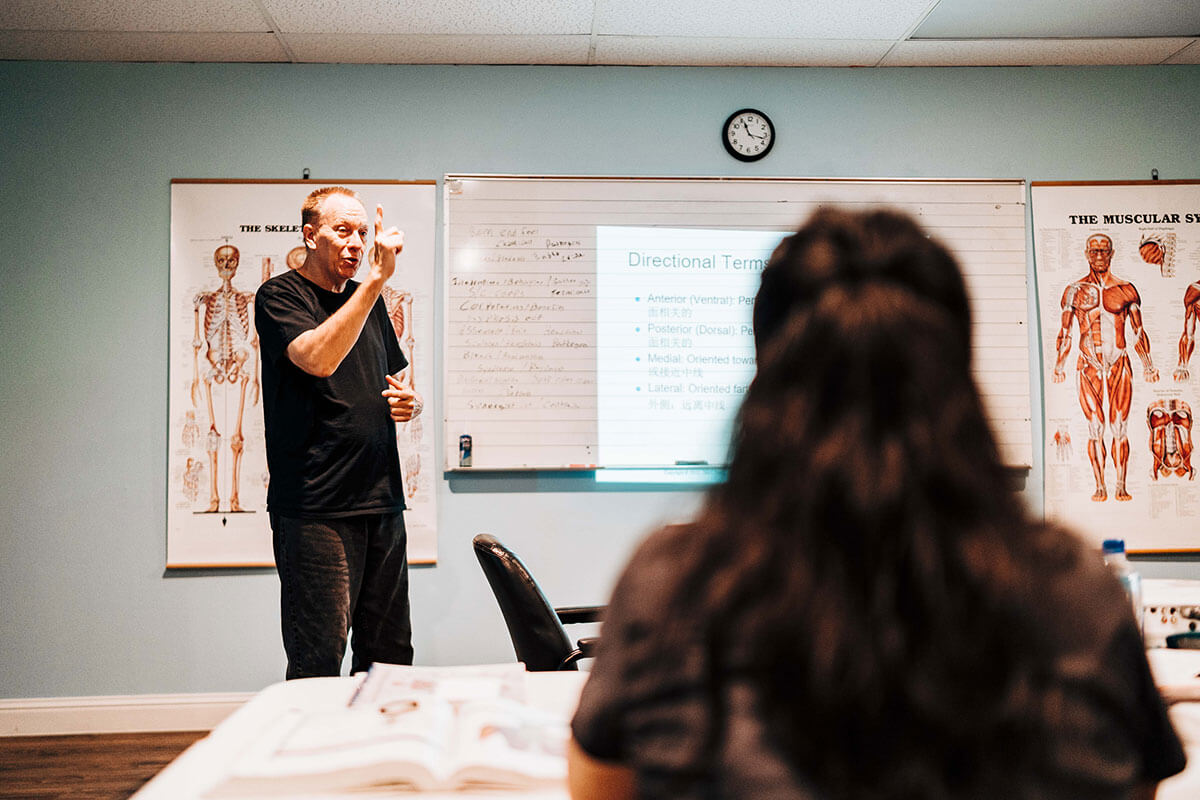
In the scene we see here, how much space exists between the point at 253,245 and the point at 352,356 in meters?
1.34

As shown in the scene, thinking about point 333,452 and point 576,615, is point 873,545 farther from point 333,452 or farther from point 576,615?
point 576,615

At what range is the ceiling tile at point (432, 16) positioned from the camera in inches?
114

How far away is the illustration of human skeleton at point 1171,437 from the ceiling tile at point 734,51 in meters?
1.81

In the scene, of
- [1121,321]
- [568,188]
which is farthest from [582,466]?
[1121,321]

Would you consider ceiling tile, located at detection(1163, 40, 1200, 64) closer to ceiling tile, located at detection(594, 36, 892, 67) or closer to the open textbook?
ceiling tile, located at detection(594, 36, 892, 67)

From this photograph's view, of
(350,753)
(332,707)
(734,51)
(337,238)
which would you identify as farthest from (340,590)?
(734,51)

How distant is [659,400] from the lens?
3.33 meters

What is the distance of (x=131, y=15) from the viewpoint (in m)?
2.96

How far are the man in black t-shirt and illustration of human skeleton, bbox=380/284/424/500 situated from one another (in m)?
0.95

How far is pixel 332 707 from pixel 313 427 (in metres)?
1.15

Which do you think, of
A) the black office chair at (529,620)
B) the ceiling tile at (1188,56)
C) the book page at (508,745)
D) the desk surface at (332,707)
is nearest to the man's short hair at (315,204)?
the black office chair at (529,620)

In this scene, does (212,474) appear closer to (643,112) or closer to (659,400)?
(659,400)

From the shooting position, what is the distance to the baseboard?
3.18m

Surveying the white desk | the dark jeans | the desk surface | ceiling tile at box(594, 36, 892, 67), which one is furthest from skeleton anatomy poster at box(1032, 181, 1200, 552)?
the white desk
